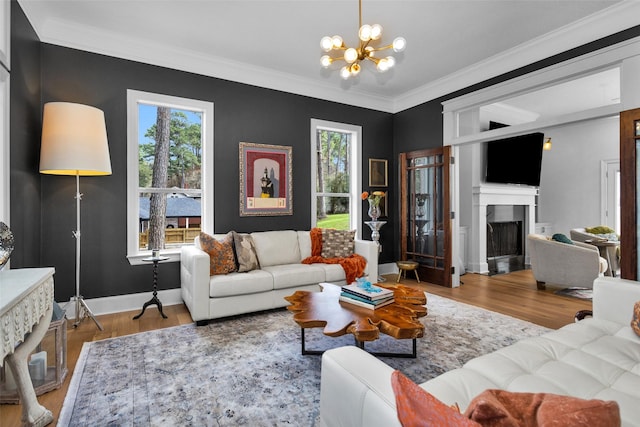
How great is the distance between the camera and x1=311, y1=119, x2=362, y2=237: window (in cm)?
514

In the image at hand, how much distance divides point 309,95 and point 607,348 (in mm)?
4317

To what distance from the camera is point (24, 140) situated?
285 cm

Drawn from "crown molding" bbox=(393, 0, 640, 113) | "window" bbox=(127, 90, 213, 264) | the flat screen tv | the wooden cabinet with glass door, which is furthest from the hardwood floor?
"crown molding" bbox=(393, 0, 640, 113)

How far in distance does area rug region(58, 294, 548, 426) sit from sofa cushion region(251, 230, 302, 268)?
0.78 m

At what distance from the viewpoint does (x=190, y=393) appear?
202cm

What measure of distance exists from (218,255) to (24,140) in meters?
1.96

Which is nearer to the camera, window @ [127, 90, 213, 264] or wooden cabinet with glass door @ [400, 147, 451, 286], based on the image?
window @ [127, 90, 213, 264]

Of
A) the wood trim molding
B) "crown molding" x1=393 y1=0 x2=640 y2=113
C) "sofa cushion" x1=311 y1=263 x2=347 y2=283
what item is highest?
"crown molding" x1=393 y1=0 x2=640 y2=113

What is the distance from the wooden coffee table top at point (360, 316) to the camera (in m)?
2.04

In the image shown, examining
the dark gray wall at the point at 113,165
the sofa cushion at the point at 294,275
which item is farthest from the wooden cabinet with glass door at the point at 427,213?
the dark gray wall at the point at 113,165

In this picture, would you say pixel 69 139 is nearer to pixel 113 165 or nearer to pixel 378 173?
pixel 113 165

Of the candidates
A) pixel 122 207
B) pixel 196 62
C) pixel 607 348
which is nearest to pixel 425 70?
pixel 196 62

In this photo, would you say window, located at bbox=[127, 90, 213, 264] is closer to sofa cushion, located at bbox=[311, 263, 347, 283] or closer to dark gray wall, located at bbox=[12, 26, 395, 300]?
dark gray wall, located at bbox=[12, 26, 395, 300]

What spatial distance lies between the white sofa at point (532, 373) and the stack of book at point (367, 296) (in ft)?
3.20
